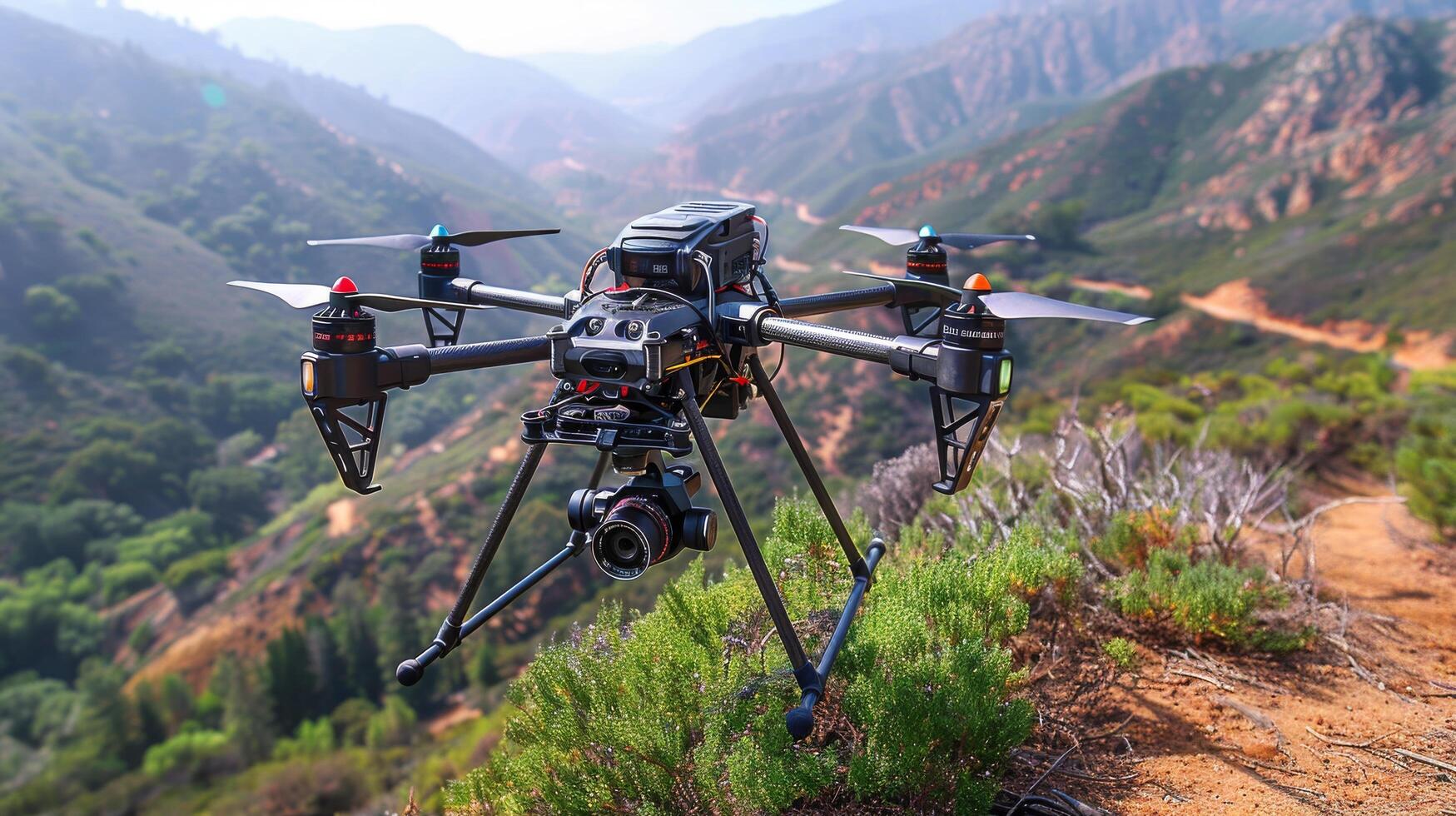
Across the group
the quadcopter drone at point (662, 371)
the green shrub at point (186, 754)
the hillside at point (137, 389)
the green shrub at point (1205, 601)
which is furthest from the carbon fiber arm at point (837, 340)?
the green shrub at point (186, 754)

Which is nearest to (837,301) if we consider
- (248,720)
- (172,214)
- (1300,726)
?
(1300,726)

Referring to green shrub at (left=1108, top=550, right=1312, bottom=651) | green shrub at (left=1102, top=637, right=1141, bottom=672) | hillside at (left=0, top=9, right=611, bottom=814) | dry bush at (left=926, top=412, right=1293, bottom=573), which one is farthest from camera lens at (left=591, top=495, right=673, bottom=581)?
hillside at (left=0, top=9, right=611, bottom=814)

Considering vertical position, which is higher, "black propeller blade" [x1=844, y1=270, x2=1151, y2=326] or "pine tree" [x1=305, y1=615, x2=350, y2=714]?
"black propeller blade" [x1=844, y1=270, x2=1151, y2=326]

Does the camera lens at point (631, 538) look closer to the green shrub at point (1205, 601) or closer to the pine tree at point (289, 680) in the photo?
the green shrub at point (1205, 601)

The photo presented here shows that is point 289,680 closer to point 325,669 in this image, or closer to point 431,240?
point 325,669

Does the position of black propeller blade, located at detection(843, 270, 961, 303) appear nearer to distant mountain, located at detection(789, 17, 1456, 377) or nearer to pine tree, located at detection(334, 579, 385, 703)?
distant mountain, located at detection(789, 17, 1456, 377)
